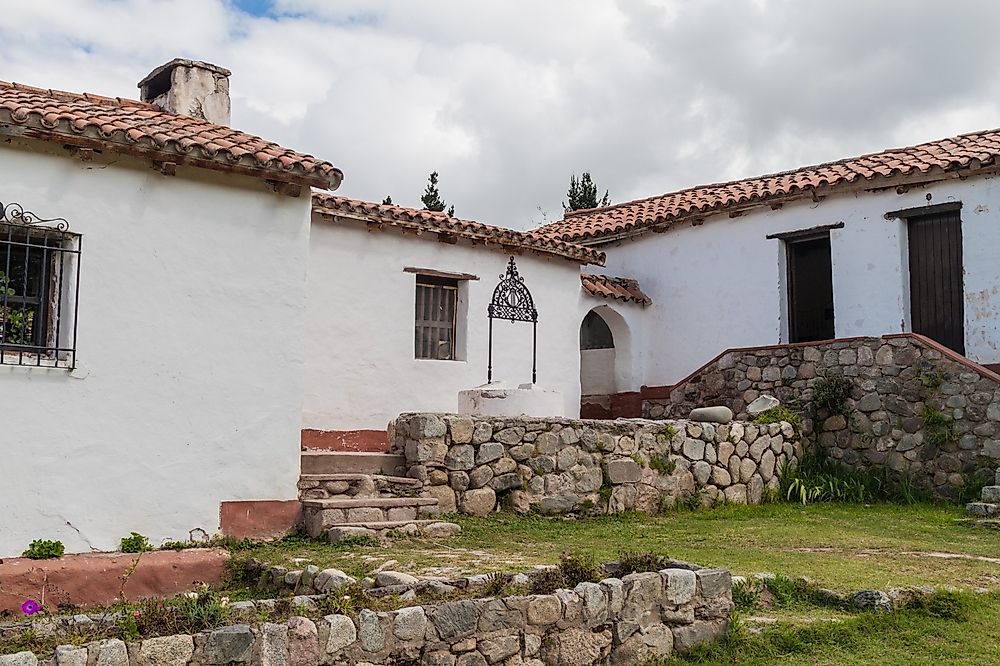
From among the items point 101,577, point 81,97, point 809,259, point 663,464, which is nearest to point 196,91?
point 81,97

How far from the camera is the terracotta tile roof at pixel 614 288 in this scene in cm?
1486

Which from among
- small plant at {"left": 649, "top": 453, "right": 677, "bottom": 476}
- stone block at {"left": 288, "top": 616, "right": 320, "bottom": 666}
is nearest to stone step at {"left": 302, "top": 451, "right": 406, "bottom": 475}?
small plant at {"left": 649, "top": 453, "right": 677, "bottom": 476}

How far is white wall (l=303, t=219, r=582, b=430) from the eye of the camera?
1123 centimetres

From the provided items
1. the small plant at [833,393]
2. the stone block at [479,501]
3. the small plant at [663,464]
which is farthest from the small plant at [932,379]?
the stone block at [479,501]

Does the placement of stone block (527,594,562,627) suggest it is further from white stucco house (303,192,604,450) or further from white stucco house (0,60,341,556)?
white stucco house (303,192,604,450)

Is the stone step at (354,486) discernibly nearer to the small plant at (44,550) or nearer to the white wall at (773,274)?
the small plant at (44,550)

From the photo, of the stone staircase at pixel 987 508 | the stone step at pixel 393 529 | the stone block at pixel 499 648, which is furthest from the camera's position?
the stone staircase at pixel 987 508

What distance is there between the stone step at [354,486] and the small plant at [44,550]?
2090 millimetres

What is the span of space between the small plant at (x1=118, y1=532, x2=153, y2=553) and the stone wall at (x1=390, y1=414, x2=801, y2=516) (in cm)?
249

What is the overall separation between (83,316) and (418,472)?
3.23 meters

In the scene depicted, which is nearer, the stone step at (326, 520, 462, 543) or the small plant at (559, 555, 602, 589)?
the small plant at (559, 555, 602, 589)

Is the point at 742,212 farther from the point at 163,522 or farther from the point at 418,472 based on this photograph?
the point at 163,522

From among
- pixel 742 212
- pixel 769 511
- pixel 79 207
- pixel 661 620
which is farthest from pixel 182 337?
pixel 742 212

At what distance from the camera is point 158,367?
7.78 meters
